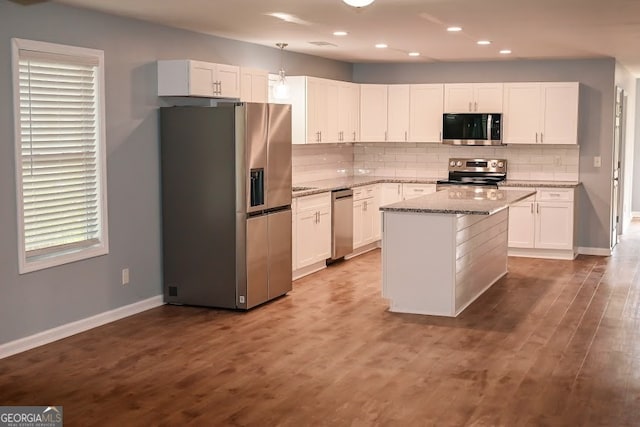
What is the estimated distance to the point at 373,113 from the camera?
33.7ft

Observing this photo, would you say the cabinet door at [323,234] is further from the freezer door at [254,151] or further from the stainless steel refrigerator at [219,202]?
the freezer door at [254,151]

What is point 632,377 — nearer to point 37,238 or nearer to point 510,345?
point 510,345

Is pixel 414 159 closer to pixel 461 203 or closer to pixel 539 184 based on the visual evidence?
pixel 539 184

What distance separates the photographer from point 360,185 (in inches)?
373

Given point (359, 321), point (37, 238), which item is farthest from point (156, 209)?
point (359, 321)

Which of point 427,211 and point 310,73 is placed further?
point 310,73

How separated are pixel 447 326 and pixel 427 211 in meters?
0.93

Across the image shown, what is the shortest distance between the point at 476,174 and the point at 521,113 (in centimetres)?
96

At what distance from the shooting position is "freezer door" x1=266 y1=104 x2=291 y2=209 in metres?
6.82

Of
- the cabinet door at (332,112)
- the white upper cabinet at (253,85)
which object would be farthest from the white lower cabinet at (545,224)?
the white upper cabinet at (253,85)

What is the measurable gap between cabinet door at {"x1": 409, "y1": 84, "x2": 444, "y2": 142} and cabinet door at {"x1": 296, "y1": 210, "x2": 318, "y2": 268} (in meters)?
2.49

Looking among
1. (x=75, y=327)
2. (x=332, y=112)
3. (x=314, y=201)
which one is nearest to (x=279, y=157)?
(x=314, y=201)

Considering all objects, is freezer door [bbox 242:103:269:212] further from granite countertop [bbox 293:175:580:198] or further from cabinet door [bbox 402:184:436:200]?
cabinet door [bbox 402:184:436:200]

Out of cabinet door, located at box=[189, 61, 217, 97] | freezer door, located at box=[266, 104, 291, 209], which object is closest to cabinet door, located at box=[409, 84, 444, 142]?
freezer door, located at box=[266, 104, 291, 209]
